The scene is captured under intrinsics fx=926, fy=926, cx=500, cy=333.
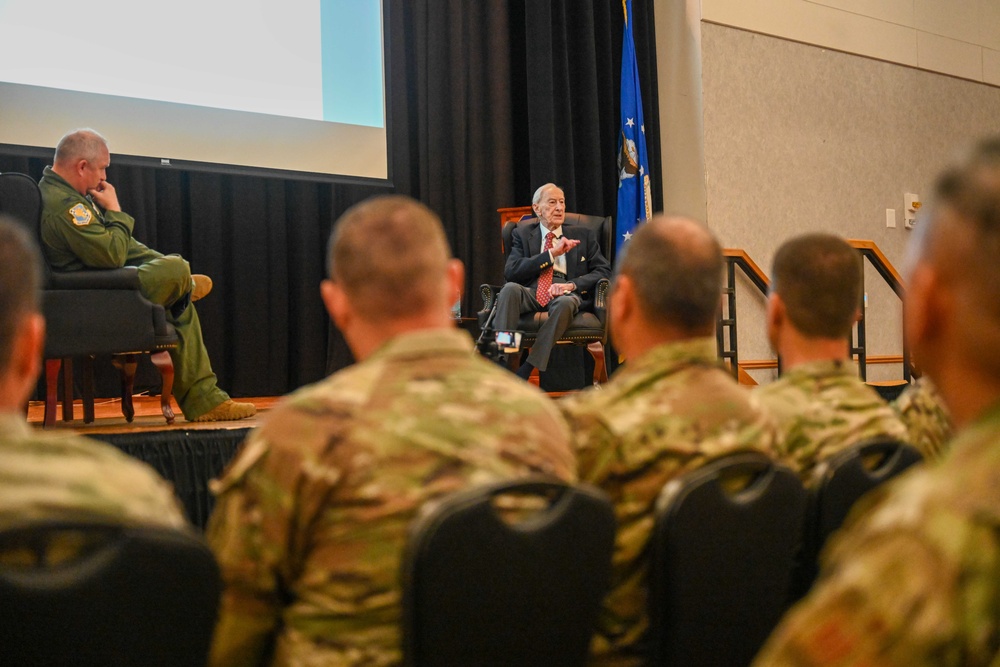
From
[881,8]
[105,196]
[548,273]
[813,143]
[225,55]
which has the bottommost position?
[548,273]

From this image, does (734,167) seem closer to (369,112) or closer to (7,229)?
(369,112)

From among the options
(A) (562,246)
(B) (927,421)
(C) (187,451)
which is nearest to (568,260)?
(A) (562,246)

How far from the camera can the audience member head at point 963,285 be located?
558mm

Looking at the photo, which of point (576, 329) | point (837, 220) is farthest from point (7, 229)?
point (837, 220)

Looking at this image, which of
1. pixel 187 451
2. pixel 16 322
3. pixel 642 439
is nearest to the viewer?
pixel 16 322

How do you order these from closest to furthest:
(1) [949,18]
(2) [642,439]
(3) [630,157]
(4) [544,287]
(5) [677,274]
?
(2) [642,439] → (5) [677,274] → (4) [544,287] → (3) [630,157] → (1) [949,18]

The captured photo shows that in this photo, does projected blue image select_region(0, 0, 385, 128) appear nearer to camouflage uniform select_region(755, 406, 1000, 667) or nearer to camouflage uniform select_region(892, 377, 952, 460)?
camouflage uniform select_region(892, 377, 952, 460)

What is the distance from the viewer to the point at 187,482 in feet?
9.80

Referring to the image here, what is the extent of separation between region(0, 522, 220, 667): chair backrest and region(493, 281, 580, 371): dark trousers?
3.88 metres

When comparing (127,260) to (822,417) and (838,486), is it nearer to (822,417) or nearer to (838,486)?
(822,417)

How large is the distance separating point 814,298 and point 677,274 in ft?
1.13

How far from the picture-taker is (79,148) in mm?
3520

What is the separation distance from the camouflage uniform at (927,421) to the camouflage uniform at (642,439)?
65 centimetres

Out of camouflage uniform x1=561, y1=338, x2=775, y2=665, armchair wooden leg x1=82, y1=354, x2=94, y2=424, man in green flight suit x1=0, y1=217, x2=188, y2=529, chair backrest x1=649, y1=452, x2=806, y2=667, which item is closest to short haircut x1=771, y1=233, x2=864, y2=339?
camouflage uniform x1=561, y1=338, x2=775, y2=665
